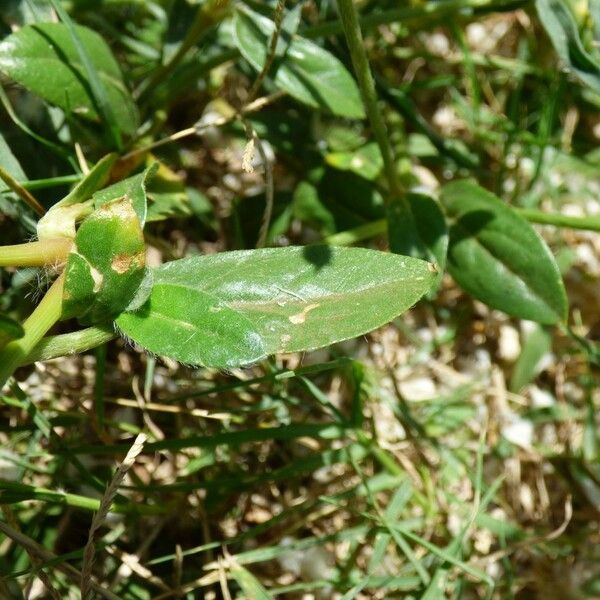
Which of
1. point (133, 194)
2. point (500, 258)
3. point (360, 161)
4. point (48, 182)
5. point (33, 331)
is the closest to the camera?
point (33, 331)

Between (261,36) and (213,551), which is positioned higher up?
(261,36)

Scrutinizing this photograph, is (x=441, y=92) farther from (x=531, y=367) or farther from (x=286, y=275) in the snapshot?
(x=286, y=275)

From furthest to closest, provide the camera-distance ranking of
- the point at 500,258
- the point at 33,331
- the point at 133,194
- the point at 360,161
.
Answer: the point at 360,161, the point at 500,258, the point at 133,194, the point at 33,331

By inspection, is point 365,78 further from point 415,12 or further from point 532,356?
point 532,356

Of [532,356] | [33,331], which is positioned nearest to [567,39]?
[532,356]

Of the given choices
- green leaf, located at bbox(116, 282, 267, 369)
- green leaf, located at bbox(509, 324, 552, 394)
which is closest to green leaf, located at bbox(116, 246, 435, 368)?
green leaf, located at bbox(116, 282, 267, 369)

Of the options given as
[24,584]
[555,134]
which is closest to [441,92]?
[555,134]

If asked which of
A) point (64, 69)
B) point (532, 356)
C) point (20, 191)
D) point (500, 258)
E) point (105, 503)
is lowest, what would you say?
point (532, 356)

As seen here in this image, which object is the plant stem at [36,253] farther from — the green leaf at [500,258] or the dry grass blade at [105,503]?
the green leaf at [500,258]
